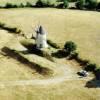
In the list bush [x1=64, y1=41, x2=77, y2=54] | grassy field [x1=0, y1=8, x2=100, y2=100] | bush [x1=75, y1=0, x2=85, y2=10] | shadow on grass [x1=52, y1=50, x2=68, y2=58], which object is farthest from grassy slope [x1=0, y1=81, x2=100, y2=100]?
bush [x1=75, y1=0, x2=85, y2=10]

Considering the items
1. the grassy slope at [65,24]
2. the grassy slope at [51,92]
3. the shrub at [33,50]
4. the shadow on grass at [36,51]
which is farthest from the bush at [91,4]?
the grassy slope at [51,92]

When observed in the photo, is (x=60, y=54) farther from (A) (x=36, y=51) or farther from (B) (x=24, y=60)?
(B) (x=24, y=60)

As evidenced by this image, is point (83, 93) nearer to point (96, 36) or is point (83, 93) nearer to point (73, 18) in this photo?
point (96, 36)

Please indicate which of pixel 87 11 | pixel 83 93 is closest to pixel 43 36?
pixel 83 93

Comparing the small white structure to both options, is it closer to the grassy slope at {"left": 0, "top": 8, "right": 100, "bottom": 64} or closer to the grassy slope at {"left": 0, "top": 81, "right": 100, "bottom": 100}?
the grassy slope at {"left": 0, "top": 8, "right": 100, "bottom": 64}

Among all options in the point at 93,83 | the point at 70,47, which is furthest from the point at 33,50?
the point at 93,83

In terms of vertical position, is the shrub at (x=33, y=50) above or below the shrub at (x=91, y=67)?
above

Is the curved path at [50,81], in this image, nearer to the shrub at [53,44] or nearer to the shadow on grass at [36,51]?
the shadow on grass at [36,51]
